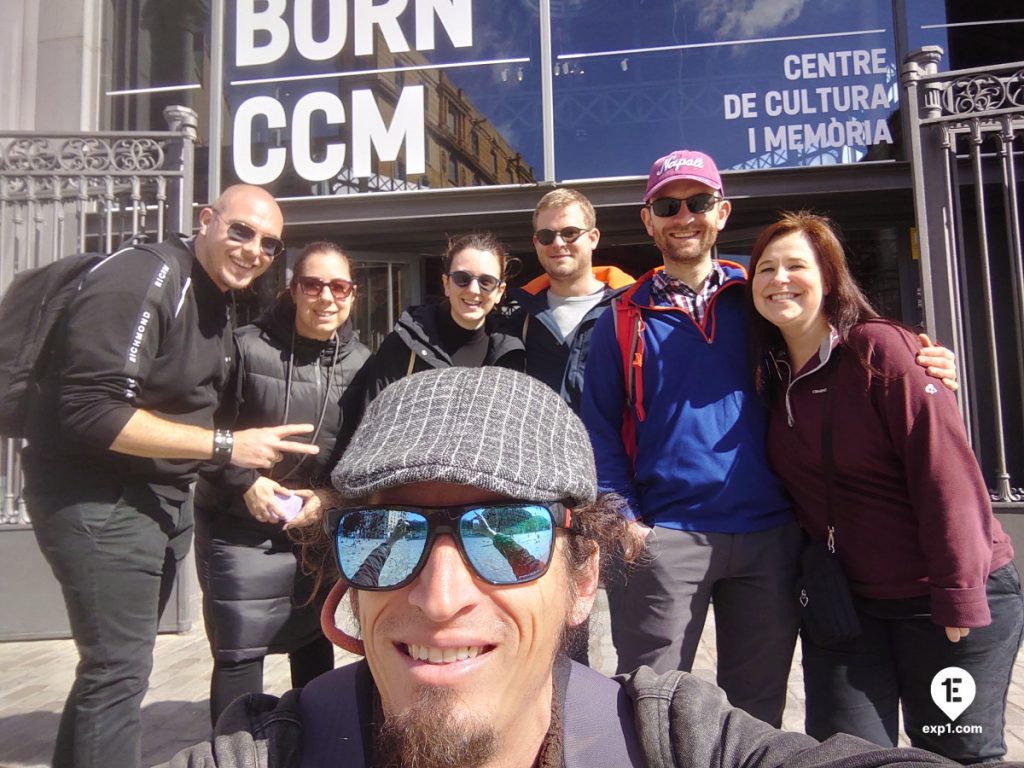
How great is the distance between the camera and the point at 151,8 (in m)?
7.09

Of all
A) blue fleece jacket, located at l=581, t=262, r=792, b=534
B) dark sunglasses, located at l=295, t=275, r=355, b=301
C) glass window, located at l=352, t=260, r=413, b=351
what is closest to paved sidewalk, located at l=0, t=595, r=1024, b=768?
Result: blue fleece jacket, located at l=581, t=262, r=792, b=534

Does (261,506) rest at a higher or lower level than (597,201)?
lower

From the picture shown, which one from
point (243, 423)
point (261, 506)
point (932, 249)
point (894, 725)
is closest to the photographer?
point (894, 725)

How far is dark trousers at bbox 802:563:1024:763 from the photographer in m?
1.92

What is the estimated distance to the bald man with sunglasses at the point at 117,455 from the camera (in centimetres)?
220

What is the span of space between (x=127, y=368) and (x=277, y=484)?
0.63 meters

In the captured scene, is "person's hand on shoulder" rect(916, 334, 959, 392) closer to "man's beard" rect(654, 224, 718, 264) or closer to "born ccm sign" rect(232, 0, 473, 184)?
"man's beard" rect(654, 224, 718, 264)

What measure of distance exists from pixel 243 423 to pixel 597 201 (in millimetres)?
4152

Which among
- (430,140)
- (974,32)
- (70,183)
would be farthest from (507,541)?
(974,32)

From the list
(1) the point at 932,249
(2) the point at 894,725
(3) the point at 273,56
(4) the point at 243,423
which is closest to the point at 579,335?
(4) the point at 243,423

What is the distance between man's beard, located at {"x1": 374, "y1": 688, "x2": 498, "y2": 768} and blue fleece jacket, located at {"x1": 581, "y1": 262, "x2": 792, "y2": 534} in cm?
122

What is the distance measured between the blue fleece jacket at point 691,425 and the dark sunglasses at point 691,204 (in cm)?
25

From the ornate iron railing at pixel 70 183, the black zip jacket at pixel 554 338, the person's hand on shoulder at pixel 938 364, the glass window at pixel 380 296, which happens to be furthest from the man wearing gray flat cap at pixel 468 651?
the glass window at pixel 380 296

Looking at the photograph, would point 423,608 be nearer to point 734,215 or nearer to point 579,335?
point 579,335
